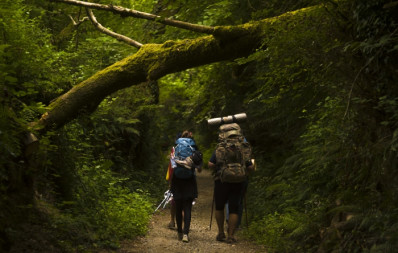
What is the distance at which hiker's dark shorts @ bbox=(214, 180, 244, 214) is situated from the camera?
344 inches

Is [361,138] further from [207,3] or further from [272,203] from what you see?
[207,3]

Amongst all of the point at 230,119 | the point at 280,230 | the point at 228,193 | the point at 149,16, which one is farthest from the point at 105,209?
the point at 149,16

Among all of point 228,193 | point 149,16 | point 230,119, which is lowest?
point 228,193

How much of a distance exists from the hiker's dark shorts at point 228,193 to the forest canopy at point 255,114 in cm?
87

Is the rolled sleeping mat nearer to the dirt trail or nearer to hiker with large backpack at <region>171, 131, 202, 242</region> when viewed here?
hiker with large backpack at <region>171, 131, 202, 242</region>

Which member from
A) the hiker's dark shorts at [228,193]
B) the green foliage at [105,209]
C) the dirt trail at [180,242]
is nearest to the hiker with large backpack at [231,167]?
the hiker's dark shorts at [228,193]

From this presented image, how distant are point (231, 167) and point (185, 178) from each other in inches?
42.9

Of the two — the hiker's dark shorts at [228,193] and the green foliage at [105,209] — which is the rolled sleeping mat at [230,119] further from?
the green foliage at [105,209]

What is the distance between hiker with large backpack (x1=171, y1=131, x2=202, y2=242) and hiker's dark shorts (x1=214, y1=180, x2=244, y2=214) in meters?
0.51

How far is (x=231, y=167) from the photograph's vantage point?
27.7 feet

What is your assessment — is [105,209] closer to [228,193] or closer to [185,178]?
[185,178]

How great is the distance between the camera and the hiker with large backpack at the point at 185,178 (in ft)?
29.3

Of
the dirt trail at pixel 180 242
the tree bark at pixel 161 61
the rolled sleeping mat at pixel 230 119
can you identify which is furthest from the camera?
the rolled sleeping mat at pixel 230 119

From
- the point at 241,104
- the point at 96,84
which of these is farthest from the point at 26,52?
the point at 241,104
